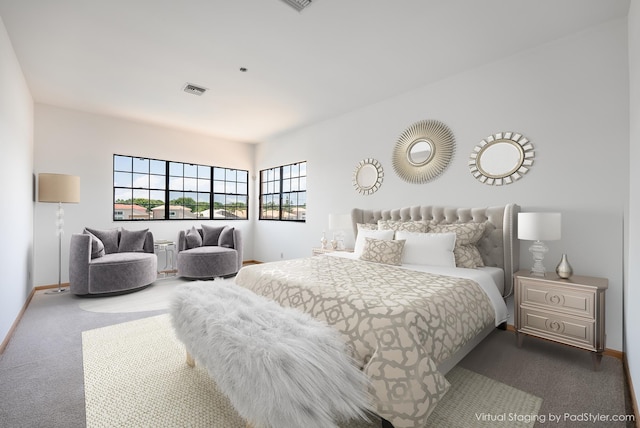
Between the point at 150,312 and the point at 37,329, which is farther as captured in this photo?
the point at 150,312

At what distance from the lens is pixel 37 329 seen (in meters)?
2.87

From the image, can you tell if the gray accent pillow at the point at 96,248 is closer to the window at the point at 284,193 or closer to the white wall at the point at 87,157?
the white wall at the point at 87,157

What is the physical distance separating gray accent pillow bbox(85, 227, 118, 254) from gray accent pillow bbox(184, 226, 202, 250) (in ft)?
3.30

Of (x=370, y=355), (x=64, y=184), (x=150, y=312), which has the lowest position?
(x=150, y=312)

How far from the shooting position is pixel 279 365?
4.22ft

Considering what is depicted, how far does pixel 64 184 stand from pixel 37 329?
204cm

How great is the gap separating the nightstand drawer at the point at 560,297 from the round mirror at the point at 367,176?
2.18m

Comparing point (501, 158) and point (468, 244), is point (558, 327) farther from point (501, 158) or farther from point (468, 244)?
point (501, 158)

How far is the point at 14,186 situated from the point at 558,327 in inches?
200

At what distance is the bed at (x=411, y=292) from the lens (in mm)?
1441

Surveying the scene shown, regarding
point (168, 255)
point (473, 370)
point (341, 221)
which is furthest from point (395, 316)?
point (168, 255)

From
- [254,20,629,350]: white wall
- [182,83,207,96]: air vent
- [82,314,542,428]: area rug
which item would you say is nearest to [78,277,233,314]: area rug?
[82,314,542,428]: area rug

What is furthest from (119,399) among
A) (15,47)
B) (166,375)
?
(15,47)

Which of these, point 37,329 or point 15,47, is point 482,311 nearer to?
point 37,329
